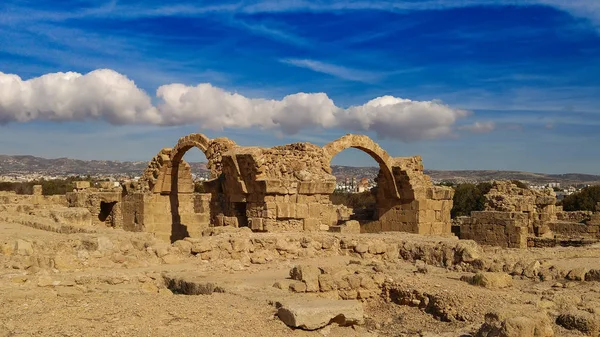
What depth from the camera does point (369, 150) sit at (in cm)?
1551

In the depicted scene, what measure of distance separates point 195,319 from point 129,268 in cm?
349

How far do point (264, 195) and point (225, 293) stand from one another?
5954mm

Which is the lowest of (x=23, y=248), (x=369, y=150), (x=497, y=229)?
(x=497, y=229)

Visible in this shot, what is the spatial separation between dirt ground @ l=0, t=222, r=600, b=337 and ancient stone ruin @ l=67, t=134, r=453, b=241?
2.50 m

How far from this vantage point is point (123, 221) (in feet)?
57.4

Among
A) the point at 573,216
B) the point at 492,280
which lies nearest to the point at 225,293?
the point at 492,280

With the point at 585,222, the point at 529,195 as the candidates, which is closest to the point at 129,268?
the point at 529,195

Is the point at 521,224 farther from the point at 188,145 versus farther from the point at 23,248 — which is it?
the point at 23,248

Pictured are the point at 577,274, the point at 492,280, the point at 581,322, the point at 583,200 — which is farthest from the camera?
the point at 583,200

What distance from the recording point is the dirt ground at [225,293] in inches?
207

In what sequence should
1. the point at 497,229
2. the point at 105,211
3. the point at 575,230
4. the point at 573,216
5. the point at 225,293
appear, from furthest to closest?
1. the point at 573,216
2. the point at 105,211
3. the point at 575,230
4. the point at 497,229
5. the point at 225,293

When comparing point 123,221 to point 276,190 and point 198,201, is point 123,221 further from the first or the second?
point 276,190

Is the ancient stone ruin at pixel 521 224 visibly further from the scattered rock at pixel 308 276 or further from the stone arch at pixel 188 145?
the scattered rock at pixel 308 276

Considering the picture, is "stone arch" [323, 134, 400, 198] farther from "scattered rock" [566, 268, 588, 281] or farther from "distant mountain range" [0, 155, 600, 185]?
"distant mountain range" [0, 155, 600, 185]
